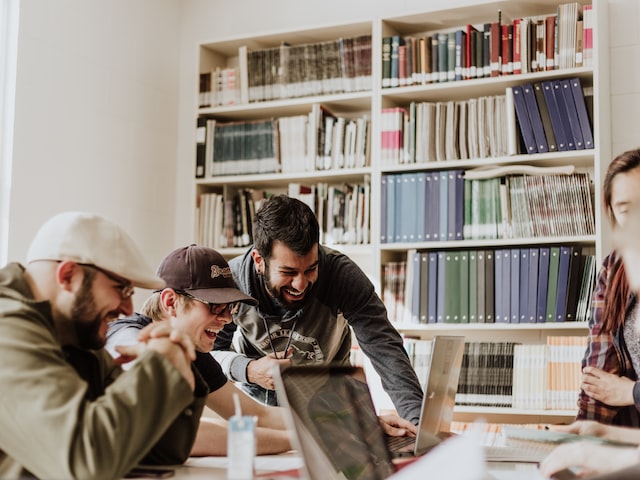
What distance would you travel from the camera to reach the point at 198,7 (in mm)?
4531

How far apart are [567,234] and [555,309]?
32 centimetres

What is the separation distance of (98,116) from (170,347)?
2642 mm

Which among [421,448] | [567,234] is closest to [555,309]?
[567,234]

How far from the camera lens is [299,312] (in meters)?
2.64

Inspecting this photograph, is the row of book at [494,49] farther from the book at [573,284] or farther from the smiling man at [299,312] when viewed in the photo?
the smiling man at [299,312]

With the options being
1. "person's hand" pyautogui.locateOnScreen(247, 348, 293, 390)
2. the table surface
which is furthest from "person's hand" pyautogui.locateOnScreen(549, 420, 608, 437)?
"person's hand" pyautogui.locateOnScreen(247, 348, 293, 390)

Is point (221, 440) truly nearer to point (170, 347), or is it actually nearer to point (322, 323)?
point (170, 347)

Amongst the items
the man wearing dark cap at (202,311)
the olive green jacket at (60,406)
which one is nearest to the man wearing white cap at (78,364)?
the olive green jacket at (60,406)

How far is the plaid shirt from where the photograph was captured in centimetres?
239

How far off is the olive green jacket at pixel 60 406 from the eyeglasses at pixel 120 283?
111 millimetres

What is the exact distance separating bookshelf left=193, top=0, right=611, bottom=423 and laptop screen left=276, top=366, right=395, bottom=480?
1916mm

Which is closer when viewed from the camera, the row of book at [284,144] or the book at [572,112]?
the book at [572,112]

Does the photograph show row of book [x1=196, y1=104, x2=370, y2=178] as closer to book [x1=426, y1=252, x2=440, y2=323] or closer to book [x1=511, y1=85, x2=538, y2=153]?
book [x1=426, y1=252, x2=440, y2=323]

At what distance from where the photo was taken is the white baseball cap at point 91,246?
1486mm
